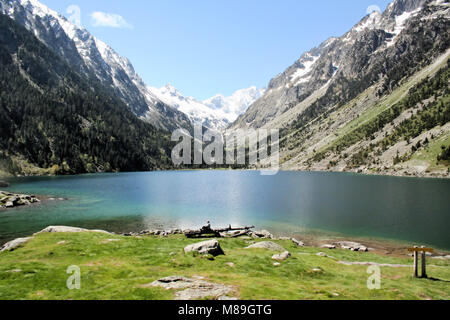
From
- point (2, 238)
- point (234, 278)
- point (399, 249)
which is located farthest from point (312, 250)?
point (2, 238)

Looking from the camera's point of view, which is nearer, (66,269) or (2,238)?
(66,269)

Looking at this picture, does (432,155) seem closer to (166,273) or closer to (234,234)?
(234,234)

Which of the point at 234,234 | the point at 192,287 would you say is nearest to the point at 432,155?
the point at 234,234

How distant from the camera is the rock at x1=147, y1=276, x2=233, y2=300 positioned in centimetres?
1528

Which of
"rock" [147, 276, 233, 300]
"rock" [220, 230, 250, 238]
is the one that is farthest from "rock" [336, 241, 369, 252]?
"rock" [147, 276, 233, 300]

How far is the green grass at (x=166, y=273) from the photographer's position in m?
16.5

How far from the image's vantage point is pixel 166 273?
20359 mm

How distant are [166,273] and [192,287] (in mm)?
4473

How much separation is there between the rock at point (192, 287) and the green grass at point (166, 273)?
0.78 meters

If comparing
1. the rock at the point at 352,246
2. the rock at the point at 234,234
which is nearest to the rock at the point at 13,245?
the rock at the point at 234,234

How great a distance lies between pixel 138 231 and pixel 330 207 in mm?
47296
